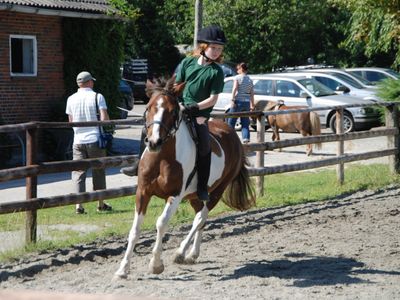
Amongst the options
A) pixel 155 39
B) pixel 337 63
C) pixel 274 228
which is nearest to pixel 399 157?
pixel 274 228

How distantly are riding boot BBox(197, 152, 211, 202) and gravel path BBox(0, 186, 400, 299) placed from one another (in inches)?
27.5

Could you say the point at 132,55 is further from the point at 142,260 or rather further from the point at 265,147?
the point at 142,260

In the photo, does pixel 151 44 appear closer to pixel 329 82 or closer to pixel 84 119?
pixel 329 82

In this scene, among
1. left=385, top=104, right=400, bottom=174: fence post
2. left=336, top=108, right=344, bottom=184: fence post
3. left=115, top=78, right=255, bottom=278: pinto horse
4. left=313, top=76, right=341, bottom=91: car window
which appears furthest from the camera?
left=313, top=76, right=341, bottom=91: car window

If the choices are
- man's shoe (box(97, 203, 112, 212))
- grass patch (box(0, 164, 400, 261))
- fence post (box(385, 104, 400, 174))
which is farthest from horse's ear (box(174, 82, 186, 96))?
fence post (box(385, 104, 400, 174))

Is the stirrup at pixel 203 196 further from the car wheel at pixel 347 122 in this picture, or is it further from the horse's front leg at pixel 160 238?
the car wheel at pixel 347 122

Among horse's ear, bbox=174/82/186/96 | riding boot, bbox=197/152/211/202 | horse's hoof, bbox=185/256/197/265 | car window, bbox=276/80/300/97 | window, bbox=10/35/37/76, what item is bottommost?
horse's hoof, bbox=185/256/197/265

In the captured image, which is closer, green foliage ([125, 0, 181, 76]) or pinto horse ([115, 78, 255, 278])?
pinto horse ([115, 78, 255, 278])

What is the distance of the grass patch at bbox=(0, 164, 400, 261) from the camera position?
927 cm

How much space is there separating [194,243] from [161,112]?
64.2 inches

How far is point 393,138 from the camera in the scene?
49.8ft

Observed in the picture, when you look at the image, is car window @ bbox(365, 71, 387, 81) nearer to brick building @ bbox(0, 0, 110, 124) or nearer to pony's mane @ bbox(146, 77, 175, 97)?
brick building @ bbox(0, 0, 110, 124)

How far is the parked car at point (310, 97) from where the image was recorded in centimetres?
2377

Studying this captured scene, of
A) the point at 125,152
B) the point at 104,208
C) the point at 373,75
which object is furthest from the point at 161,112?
the point at 373,75
